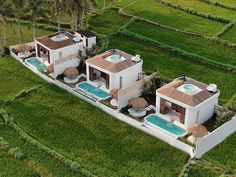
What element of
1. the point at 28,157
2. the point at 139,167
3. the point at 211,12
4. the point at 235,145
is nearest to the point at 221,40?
the point at 211,12

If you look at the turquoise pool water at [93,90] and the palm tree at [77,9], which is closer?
the turquoise pool water at [93,90]

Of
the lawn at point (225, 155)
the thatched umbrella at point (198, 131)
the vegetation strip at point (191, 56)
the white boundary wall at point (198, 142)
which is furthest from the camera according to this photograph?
the vegetation strip at point (191, 56)

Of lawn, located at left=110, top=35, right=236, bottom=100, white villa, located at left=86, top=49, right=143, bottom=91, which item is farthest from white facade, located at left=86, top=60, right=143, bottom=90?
lawn, located at left=110, top=35, right=236, bottom=100

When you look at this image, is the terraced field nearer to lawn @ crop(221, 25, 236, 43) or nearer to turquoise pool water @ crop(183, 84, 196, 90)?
lawn @ crop(221, 25, 236, 43)

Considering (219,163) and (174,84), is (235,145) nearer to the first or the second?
(219,163)

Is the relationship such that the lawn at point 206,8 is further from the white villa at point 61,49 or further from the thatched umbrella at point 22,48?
the thatched umbrella at point 22,48

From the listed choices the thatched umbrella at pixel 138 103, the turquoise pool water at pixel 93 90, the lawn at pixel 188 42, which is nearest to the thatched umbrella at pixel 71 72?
the turquoise pool water at pixel 93 90

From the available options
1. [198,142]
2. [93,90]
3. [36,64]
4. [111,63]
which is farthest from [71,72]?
[198,142]
